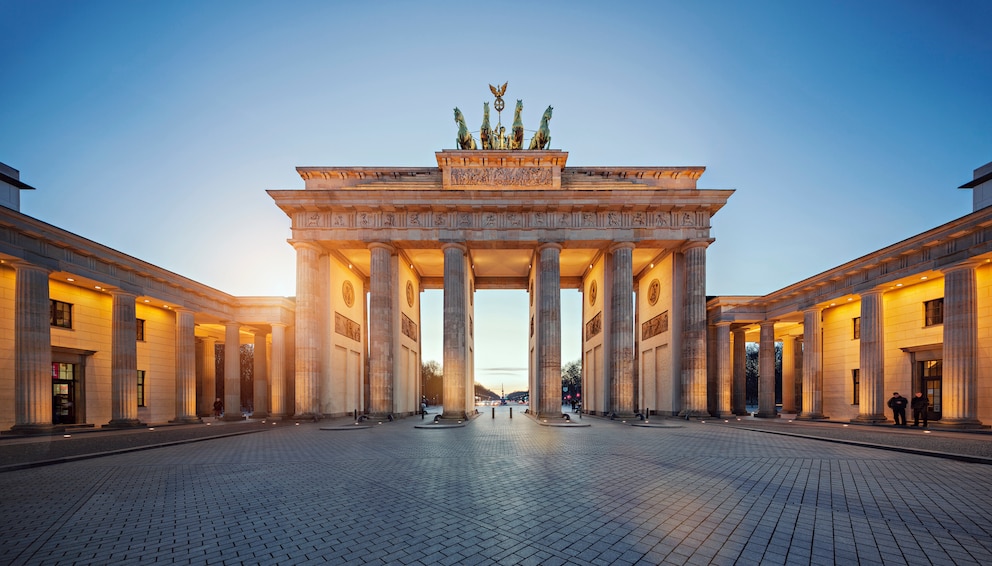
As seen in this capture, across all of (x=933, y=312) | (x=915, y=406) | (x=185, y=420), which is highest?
(x=933, y=312)

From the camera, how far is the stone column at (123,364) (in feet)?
71.7

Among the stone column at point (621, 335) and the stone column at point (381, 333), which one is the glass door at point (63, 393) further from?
the stone column at point (621, 335)

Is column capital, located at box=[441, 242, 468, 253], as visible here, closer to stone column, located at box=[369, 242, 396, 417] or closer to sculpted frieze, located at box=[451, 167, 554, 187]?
stone column, located at box=[369, 242, 396, 417]

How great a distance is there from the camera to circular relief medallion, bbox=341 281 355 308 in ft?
103

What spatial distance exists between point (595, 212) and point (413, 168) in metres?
12.3

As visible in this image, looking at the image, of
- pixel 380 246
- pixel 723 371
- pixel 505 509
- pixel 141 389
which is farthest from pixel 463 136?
pixel 505 509

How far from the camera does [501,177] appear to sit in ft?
93.7

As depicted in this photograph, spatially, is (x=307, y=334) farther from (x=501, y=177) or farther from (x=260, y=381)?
(x=501, y=177)

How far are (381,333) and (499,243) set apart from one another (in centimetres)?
931

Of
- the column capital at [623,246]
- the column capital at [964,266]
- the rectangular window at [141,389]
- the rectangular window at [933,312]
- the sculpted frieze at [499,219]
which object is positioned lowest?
the rectangular window at [141,389]

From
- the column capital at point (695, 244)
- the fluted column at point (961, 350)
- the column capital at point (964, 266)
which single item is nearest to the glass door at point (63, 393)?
the column capital at point (695, 244)

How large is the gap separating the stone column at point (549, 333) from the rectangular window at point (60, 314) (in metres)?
24.9

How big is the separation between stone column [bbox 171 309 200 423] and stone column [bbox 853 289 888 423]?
3784cm

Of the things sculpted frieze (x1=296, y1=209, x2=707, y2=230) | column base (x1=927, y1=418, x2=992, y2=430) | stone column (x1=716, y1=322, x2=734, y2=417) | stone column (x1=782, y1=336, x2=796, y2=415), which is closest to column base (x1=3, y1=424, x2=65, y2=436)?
sculpted frieze (x1=296, y1=209, x2=707, y2=230)
